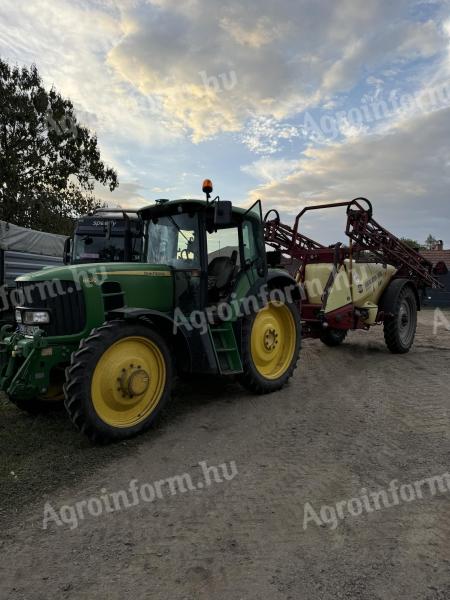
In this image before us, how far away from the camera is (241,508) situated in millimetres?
2975

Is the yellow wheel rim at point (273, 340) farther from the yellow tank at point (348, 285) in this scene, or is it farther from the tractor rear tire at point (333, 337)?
the tractor rear tire at point (333, 337)

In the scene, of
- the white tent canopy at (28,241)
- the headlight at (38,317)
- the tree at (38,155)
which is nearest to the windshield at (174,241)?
the headlight at (38,317)

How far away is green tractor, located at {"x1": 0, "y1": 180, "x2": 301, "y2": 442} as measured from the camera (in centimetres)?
386

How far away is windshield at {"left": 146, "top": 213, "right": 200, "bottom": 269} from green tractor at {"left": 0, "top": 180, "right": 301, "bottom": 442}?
0.04 feet

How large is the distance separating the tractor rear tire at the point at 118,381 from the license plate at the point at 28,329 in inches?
26.7

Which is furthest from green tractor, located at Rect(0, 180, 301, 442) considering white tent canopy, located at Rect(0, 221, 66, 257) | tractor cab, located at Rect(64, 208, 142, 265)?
tractor cab, located at Rect(64, 208, 142, 265)

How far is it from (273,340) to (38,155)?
58.6ft

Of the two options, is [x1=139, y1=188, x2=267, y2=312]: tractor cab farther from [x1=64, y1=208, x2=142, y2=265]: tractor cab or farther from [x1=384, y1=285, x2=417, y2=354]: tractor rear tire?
[x1=64, y1=208, x2=142, y2=265]: tractor cab

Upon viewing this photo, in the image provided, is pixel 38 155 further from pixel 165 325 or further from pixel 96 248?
pixel 165 325

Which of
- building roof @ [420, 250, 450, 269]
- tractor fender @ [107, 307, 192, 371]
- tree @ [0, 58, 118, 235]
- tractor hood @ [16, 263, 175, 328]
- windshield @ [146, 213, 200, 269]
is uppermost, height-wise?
tree @ [0, 58, 118, 235]

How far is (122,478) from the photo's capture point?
3.38 meters

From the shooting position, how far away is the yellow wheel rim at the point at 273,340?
5625mm

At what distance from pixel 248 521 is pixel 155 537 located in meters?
0.58
